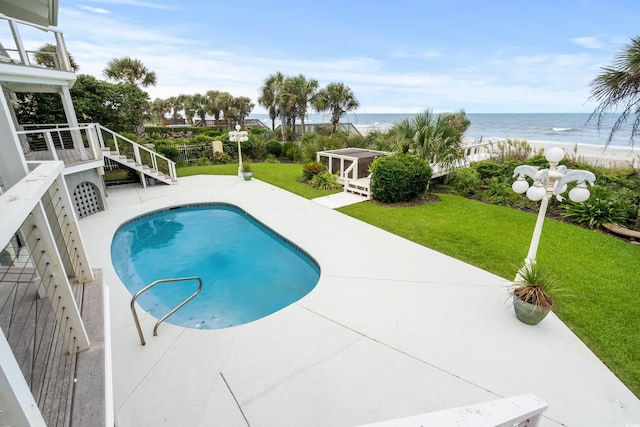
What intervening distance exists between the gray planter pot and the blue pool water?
370cm

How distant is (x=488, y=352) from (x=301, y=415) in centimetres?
270

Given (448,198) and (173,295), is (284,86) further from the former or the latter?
(173,295)

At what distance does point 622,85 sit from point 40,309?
1052 centimetres

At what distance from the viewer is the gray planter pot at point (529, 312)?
13.7 feet

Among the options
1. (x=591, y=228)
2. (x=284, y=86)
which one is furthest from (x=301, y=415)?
(x=284, y=86)

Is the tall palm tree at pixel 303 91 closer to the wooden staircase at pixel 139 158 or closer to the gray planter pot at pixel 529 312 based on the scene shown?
the wooden staircase at pixel 139 158

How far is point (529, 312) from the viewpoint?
4250 mm

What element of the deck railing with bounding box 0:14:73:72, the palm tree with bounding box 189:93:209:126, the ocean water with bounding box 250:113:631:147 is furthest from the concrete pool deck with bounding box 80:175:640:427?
the palm tree with bounding box 189:93:209:126

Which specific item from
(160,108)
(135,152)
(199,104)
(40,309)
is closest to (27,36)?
(135,152)

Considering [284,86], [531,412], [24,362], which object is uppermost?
[284,86]

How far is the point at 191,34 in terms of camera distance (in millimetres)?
17250

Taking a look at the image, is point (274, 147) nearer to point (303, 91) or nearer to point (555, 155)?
point (303, 91)

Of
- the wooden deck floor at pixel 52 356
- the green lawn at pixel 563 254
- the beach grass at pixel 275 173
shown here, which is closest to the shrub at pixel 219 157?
the beach grass at pixel 275 173

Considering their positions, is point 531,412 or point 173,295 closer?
point 531,412
